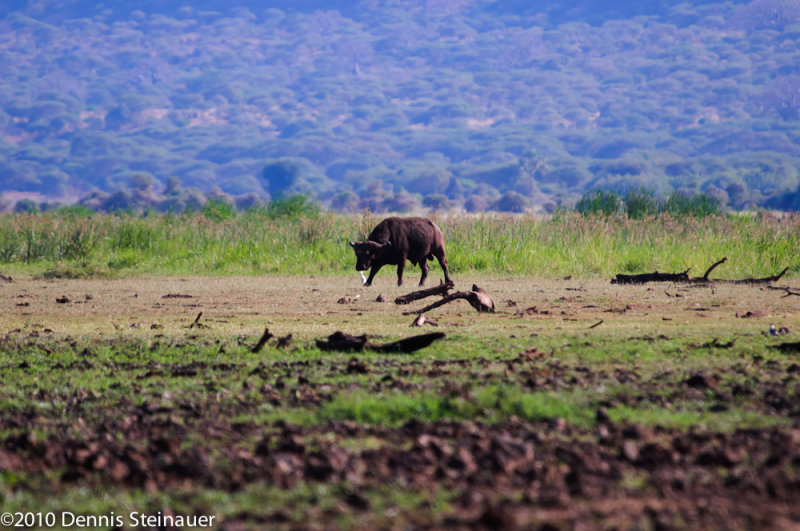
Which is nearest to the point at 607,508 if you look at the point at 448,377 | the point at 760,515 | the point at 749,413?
the point at 760,515

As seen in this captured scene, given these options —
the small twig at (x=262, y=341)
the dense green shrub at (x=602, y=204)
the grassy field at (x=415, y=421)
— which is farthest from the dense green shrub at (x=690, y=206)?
the small twig at (x=262, y=341)

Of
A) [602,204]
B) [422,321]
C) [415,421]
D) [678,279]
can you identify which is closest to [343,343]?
[422,321]

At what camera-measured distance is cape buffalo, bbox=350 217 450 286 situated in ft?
55.6

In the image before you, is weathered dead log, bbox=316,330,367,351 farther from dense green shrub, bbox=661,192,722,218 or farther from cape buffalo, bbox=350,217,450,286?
dense green shrub, bbox=661,192,722,218

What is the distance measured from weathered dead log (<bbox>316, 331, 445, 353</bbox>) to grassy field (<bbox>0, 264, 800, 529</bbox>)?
0.12 meters

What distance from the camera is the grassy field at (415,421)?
13.1 feet

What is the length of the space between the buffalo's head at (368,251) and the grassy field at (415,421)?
16.8 feet

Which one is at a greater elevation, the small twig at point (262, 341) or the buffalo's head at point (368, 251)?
the buffalo's head at point (368, 251)

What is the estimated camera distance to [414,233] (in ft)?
56.9

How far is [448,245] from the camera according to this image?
23.0 metres

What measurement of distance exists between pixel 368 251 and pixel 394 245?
58cm

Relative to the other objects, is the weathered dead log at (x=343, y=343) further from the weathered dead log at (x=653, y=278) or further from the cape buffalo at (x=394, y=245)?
the weathered dead log at (x=653, y=278)

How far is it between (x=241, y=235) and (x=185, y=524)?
851 inches

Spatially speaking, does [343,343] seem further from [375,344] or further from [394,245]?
[394,245]
